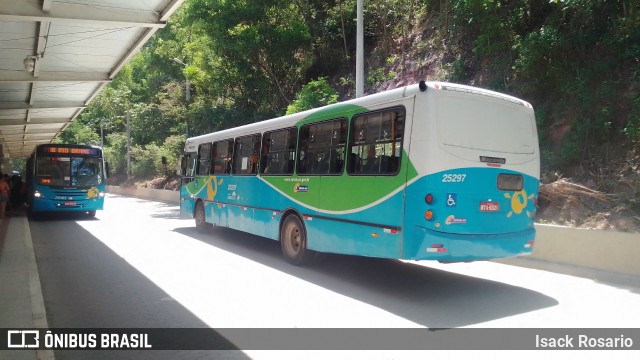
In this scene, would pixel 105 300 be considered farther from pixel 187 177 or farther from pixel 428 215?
pixel 187 177

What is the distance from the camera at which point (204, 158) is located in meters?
14.3

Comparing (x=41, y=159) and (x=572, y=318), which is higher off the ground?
(x=41, y=159)

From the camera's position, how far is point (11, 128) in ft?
92.3

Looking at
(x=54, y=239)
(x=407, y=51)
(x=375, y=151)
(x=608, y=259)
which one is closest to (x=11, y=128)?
(x=54, y=239)

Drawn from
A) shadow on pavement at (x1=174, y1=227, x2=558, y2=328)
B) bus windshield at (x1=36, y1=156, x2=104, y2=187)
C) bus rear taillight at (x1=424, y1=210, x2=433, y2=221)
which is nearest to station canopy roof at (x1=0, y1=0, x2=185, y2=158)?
bus windshield at (x1=36, y1=156, x2=104, y2=187)


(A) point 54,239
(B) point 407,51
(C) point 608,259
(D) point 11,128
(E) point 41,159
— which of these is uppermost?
(B) point 407,51

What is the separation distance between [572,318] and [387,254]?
2.43 m

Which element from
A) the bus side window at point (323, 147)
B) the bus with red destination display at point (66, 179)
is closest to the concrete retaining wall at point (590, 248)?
the bus side window at point (323, 147)

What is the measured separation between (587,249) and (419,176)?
4.22 metres

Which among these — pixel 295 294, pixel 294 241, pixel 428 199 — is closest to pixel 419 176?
pixel 428 199

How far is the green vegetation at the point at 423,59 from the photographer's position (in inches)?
465

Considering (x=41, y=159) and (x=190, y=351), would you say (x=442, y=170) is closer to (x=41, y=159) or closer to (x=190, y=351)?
(x=190, y=351)

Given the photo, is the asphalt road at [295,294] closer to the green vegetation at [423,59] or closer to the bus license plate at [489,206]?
the bus license plate at [489,206]

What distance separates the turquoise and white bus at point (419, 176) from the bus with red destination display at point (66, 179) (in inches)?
486
